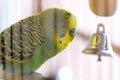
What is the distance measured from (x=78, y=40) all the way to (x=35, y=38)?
0.22 meters

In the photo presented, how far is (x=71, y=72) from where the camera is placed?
122 cm

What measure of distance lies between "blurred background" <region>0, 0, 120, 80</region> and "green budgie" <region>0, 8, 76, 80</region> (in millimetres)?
26

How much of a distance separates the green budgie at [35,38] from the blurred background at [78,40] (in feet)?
0.08

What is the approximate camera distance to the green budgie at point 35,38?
120 cm

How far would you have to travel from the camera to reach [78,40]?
3.95 feet

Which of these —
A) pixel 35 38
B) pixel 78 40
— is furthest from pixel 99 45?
pixel 35 38

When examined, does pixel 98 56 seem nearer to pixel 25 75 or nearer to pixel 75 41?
pixel 75 41

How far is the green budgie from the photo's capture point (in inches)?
47.3

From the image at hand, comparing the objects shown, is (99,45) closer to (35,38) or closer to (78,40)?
(78,40)

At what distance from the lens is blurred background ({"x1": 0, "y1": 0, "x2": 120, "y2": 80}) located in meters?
1.19

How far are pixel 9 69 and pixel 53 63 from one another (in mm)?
223

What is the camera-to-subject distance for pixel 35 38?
121cm

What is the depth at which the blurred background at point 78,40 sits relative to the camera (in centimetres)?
119

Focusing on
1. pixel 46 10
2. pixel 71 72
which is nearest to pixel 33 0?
pixel 46 10
